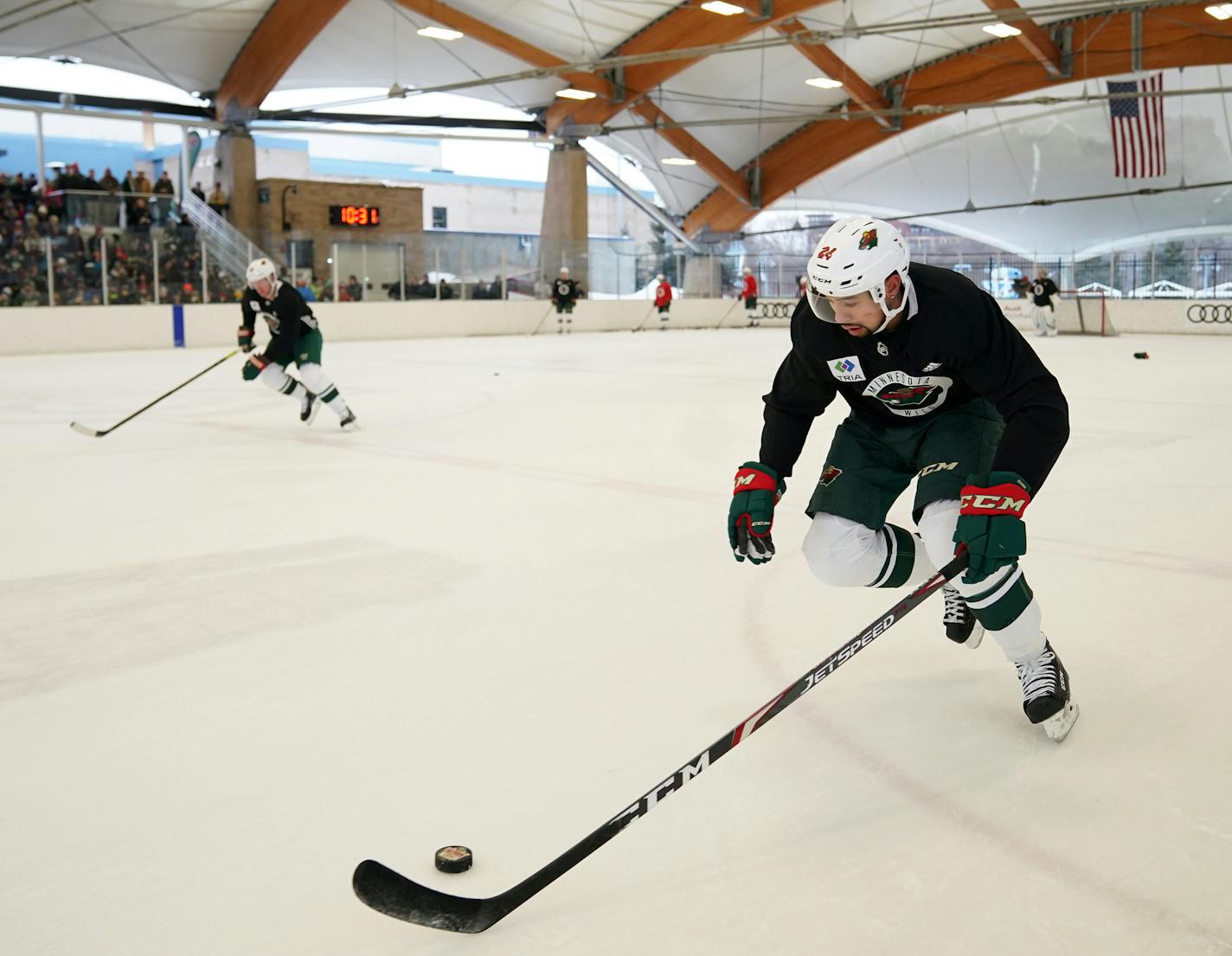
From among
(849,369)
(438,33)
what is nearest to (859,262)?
(849,369)

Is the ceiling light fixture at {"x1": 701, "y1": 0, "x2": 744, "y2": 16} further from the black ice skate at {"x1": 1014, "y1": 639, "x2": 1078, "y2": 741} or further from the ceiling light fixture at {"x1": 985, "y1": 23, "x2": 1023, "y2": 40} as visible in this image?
→ the black ice skate at {"x1": 1014, "y1": 639, "x2": 1078, "y2": 741}

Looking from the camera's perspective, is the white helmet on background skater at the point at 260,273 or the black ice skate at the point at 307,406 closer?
the white helmet on background skater at the point at 260,273

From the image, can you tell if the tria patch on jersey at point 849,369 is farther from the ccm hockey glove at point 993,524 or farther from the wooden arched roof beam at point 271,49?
the wooden arched roof beam at point 271,49

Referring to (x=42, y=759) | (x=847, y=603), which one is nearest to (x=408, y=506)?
(x=847, y=603)

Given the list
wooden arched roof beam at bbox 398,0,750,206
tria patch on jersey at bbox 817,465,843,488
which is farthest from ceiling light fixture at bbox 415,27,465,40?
tria patch on jersey at bbox 817,465,843,488

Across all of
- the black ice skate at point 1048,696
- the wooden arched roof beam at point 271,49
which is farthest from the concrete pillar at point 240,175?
the black ice skate at point 1048,696

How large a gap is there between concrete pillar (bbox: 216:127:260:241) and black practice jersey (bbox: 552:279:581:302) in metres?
6.59

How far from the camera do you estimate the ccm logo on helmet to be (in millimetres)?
2252

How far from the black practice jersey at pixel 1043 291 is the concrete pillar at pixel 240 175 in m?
15.2

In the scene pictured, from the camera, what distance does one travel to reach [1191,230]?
27141mm

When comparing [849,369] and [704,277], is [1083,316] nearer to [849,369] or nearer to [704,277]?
[704,277]

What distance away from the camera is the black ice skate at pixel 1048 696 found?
8.00ft

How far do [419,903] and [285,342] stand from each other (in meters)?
6.07

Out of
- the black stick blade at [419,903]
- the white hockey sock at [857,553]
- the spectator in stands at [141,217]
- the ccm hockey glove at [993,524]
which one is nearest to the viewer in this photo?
the black stick blade at [419,903]
